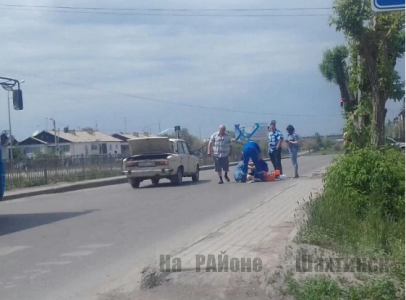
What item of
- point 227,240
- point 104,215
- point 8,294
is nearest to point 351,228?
point 227,240

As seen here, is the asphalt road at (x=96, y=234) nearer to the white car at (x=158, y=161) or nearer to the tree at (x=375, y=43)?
the white car at (x=158, y=161)

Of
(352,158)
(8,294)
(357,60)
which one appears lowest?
(8,294)

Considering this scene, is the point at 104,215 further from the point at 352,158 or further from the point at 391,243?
the point at 391,243

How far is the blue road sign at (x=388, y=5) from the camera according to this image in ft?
16.3

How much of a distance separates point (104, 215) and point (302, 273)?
9.33 metres

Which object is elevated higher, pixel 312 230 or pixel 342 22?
pixel 342 22

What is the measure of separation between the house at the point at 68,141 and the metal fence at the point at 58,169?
30.8m

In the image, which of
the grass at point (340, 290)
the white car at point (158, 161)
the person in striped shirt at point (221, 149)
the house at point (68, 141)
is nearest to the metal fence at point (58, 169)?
the white car at point (158, 161)

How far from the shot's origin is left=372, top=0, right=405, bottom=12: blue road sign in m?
4.96

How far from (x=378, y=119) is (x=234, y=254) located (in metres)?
5.22

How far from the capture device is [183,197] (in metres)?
19.7

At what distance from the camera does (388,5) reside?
196 inches

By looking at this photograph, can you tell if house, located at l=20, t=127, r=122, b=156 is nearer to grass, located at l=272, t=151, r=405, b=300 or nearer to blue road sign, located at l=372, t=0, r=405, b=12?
grass, located at l=272, t=151, r=405, b=300

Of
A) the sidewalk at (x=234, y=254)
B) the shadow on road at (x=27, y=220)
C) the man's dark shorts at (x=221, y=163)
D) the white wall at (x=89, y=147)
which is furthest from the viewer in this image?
the white wall at (x=89, y=147)
